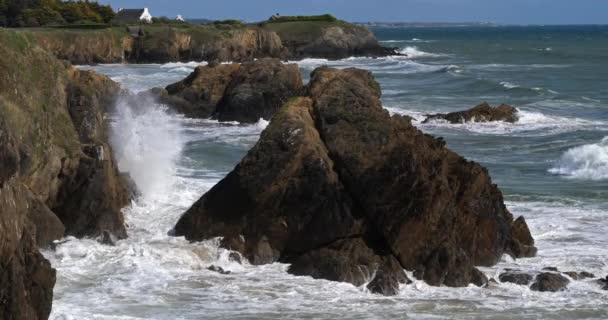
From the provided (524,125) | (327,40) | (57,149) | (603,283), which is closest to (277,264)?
(57,149)

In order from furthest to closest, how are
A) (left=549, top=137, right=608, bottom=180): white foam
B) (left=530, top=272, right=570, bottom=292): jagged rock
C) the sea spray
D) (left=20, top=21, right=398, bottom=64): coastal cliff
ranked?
1. (left=20, top=21, right=398, bottom=64): coastal cliff
2. (left=549, top=137, right=608, bottom=180): white foam
3. the sea spray
4. (left=530, top=272, right=570, bottom=292): jagged rock

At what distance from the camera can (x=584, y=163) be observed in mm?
29719

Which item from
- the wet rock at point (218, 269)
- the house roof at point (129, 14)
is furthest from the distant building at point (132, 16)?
the wet rock at point (218, 269)

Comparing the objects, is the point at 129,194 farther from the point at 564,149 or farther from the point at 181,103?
the point at 181,103

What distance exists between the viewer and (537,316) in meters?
14.9

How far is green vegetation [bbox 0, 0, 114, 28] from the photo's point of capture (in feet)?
320

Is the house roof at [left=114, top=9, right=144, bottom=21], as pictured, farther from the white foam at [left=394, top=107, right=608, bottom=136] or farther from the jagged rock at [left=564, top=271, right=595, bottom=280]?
the jagged rock at [left=564, top=271, right=595, bottom=280]

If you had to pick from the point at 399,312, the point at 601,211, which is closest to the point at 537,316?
the point at 399,312

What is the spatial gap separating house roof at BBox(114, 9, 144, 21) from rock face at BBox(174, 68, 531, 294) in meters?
91.4

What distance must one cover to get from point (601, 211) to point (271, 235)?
8.18 m

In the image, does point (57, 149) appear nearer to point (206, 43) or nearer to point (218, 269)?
point (218, 269)

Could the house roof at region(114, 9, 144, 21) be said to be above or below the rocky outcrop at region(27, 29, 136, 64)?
above

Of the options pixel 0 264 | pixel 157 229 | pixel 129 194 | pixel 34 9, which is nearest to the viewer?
pixel 0 264

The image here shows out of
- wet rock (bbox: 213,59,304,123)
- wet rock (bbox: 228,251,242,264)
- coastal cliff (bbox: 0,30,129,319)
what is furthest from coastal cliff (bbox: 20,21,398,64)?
wet rock (bbox: 228,251,242,264)
